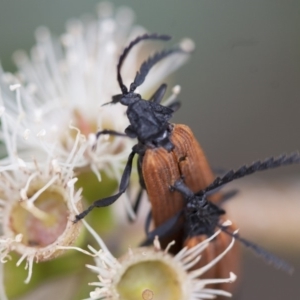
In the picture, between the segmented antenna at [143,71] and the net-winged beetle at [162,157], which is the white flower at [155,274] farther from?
the segmented antenna at [143,71]

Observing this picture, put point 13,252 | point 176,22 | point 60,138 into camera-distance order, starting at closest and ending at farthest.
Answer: point 13,252, point 60,138, point 176,22

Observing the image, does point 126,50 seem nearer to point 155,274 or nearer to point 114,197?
point 114,197

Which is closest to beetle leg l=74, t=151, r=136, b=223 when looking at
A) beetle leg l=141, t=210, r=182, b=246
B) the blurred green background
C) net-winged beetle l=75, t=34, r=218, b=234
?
net-winged beetle l=75, t=34, r=218, b=234

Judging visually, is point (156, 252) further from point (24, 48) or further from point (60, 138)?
point (24, 48)

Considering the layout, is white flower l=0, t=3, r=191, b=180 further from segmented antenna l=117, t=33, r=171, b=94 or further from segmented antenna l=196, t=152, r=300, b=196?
segmented antenna l=196, t=152, r=300, b=196

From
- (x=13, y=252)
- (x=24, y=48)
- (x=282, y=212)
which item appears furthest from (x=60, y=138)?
(x=24, y=48)

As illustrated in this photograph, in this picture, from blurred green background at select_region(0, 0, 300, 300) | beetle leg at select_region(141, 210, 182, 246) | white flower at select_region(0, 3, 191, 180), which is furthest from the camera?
blurred green background at select_region(0, 0, 300, 300)
